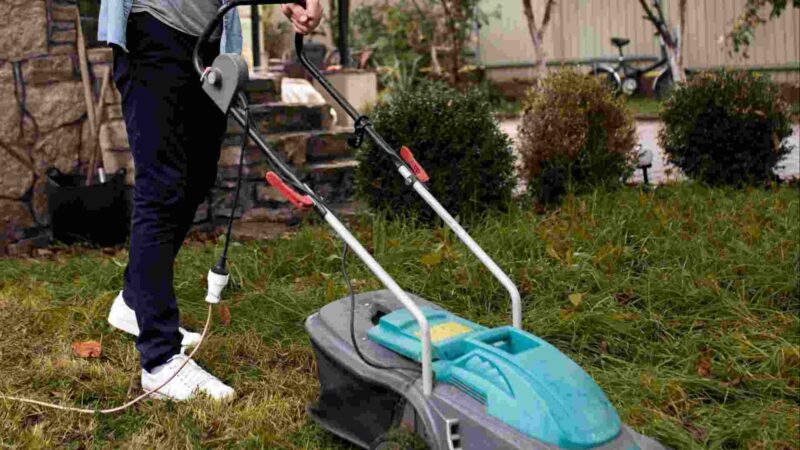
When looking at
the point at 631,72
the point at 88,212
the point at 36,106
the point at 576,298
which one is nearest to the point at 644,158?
the point at 576,298

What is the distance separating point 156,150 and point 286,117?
3.40 m

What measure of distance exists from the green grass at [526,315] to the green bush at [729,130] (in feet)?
2.74

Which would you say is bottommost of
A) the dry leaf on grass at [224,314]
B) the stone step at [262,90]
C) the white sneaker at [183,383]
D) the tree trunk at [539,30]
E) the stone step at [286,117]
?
the white sneaker at [183,383]

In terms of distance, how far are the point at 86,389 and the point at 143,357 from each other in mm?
249

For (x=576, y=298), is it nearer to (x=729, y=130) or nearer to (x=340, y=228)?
(x=340, y=228)

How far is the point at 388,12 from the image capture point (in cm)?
1466

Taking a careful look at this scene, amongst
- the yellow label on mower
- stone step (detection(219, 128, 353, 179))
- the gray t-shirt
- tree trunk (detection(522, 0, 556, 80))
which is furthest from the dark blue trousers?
tree trunk (detection(522, 0, 556, 80))

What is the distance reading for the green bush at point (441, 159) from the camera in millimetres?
5117

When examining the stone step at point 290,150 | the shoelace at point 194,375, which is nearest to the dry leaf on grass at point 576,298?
the shoelace at point 194,375

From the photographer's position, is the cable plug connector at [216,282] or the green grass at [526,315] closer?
the cable plug connector at [216,282]

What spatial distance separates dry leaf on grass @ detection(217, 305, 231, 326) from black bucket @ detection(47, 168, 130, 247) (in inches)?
70.1

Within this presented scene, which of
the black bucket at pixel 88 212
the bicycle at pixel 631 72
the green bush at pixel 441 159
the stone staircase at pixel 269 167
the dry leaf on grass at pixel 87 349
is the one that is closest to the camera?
the dry leaf on grass at pixel 87 349

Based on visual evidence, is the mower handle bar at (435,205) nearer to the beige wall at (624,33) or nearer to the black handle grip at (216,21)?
the black handle grip at (216,21)

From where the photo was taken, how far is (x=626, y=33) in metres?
14.4
